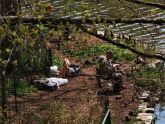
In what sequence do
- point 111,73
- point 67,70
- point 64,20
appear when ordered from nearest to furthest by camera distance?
point 64,20, point 111,73, point 67,70

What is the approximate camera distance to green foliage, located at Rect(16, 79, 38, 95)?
1496cm

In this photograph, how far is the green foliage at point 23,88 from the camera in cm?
1496

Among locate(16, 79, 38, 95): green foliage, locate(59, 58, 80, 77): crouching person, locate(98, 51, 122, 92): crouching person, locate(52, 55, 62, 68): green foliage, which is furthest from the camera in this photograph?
locate(52, 55, 62, 68): green foliage

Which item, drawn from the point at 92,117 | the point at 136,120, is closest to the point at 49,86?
the point at 136,120

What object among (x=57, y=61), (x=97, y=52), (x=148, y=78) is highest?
(x=148, y=78)

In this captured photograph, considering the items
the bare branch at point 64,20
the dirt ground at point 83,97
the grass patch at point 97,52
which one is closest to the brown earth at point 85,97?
the dirt ground at point 83,97

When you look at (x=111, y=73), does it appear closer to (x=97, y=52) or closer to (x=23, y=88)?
(x=23, y=88)

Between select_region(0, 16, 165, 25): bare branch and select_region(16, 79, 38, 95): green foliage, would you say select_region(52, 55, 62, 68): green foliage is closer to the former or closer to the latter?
select_region(16, 79, 38, 95): green foliage

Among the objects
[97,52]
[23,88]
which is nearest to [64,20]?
[23,88]

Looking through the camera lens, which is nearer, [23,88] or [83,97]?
[83,97]

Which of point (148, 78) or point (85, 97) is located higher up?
point (85, 97)

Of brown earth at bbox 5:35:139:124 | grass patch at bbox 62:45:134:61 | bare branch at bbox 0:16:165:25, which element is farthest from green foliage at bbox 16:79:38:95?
bare branch at bbox 0:16:165:25

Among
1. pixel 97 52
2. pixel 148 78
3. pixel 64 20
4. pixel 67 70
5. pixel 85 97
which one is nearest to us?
pixel 64 20

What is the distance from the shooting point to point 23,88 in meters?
15.2
